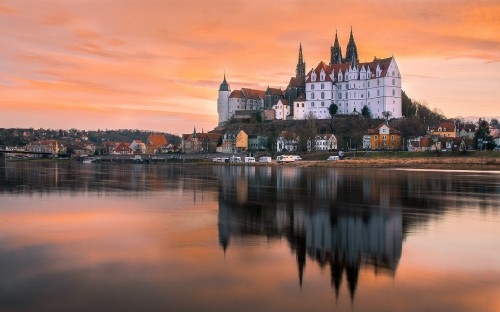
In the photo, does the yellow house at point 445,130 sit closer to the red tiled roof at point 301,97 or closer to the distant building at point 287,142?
the distant building at point 287,142

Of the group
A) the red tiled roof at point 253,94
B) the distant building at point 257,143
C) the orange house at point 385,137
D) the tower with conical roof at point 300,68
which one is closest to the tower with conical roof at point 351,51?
the tower with conical roof at point 300,68

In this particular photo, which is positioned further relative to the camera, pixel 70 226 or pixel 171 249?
pixel 70 226

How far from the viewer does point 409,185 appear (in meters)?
37.4

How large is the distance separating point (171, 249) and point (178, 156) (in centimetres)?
9934

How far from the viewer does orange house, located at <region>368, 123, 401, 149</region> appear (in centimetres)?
8831

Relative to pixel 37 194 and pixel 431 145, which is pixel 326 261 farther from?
pixel 431 145

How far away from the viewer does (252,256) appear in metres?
14.0

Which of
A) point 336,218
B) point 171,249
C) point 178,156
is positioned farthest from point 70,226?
point 178,156

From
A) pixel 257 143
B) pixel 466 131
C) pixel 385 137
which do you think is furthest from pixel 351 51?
pixel 385 137

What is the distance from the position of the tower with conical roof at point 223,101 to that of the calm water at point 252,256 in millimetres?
112479

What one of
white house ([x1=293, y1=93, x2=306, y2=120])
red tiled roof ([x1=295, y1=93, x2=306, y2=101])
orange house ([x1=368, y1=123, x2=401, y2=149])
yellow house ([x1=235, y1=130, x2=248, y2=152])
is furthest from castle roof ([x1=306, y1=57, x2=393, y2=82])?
yellow house ([x1=235, y1=130, x2=248, y2=152])

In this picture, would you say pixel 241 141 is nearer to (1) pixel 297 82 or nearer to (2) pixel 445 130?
(1) pixel 297 82

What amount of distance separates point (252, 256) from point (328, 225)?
560cm

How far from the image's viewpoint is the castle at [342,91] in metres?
100
